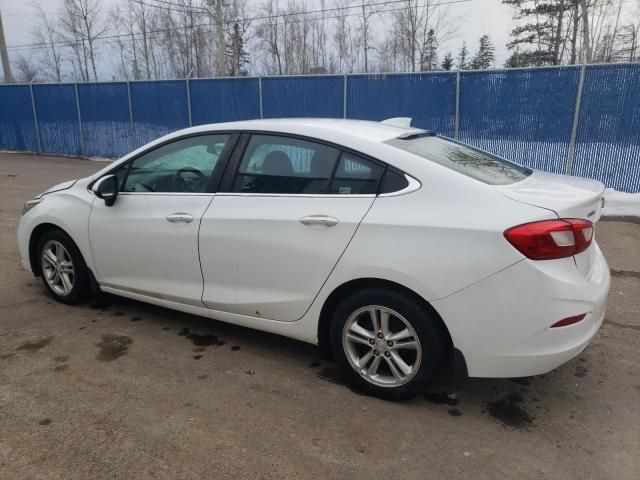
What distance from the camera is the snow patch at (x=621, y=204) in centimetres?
757

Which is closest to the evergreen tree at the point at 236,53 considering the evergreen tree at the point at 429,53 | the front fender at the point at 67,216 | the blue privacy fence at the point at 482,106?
the evergreen tree at the point at 429,53

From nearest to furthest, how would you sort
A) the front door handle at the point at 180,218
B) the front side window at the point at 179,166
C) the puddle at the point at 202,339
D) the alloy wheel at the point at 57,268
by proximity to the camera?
1. the front door handle at the point at 180,218
2. the front side window at the point at 179,166
3. the puddle at the point at 202,339
4. the alloy wheel at the point at 57,268

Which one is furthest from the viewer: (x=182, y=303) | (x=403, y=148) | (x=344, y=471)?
(x=182, y=303)

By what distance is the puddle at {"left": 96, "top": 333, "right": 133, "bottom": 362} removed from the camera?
340cm

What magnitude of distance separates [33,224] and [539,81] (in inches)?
312

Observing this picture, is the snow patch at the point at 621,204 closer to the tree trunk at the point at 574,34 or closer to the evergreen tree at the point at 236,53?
the tree trunk at the point at 574,34

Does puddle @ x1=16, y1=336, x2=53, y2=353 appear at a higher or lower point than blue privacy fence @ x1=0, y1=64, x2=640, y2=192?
lower

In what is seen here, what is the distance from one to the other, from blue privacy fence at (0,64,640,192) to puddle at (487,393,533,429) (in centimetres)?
681

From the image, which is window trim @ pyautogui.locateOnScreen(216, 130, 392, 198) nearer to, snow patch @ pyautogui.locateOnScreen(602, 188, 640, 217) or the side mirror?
the side mirror

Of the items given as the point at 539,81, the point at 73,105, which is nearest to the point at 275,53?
the point at 73,105

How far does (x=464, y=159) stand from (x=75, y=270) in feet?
10.3

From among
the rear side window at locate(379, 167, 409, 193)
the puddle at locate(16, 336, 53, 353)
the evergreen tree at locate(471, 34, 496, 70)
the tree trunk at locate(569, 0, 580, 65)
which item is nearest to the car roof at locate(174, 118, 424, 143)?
the rear side window at locate(379, 167, 409, 193)

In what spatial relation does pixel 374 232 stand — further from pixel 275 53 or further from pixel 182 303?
pixel 275 53

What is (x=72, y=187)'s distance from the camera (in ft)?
13.6
